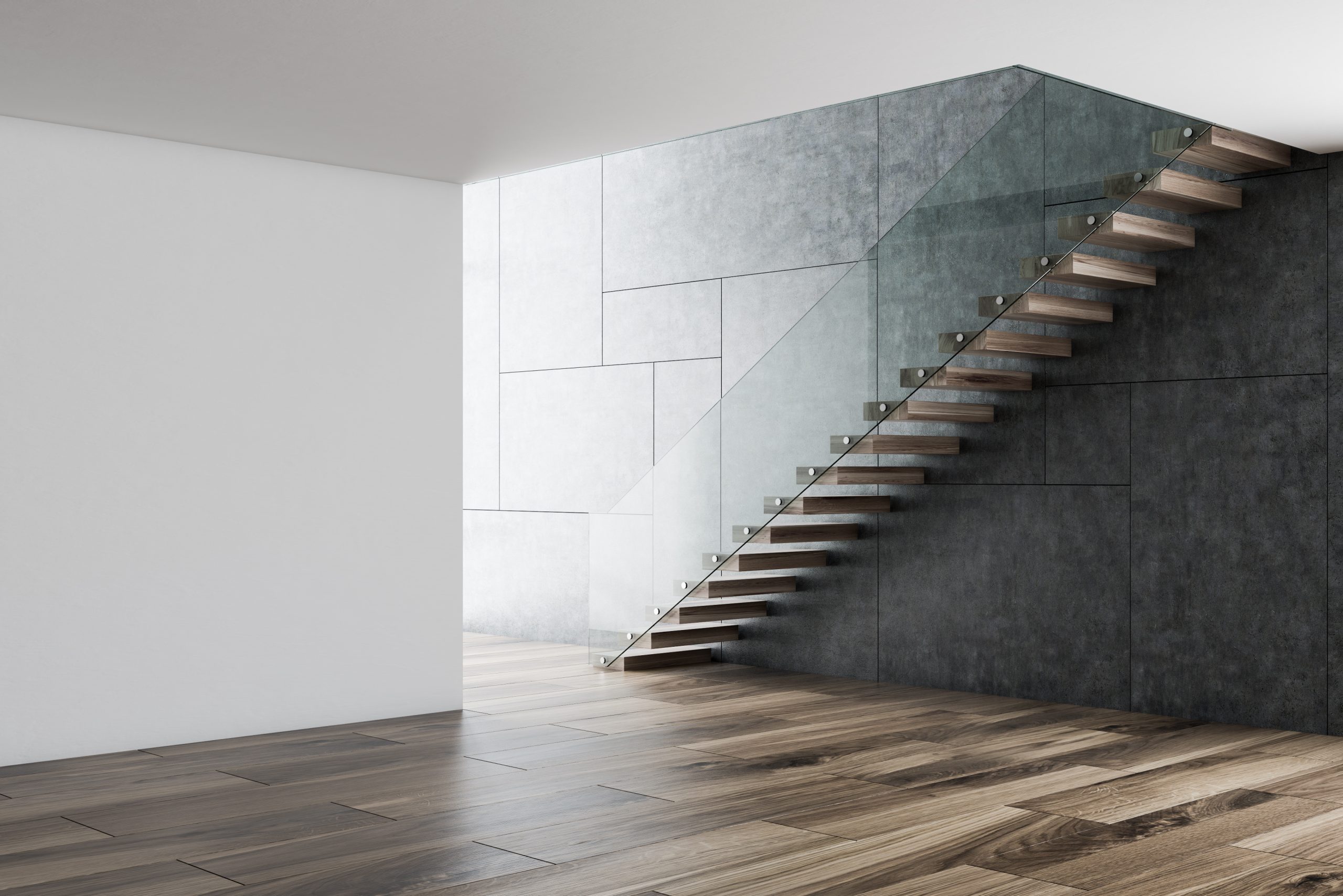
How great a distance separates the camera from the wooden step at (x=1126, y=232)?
5824mm

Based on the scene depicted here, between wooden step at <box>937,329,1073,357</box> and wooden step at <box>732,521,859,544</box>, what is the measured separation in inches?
42.6

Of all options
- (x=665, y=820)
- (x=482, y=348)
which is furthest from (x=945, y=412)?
(x=482, y=348)

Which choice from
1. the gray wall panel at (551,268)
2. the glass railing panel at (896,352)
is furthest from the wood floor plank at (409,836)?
the gray wall panel at (551,268)

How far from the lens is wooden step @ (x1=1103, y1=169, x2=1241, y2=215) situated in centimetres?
570

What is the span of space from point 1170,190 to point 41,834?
4976mm

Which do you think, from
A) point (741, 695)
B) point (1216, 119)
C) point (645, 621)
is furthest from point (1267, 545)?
point (645, 621)

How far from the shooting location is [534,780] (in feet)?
15.8

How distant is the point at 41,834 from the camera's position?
4051 millimetres

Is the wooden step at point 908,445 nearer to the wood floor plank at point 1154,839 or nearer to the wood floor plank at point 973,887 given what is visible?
the wood floor plank at point 1154,839

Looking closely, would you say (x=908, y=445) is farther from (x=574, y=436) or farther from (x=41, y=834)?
(x=41, y=834)

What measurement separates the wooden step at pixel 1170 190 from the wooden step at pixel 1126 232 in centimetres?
9

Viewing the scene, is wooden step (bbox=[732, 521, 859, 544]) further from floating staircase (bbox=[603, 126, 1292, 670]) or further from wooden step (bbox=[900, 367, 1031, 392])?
wooden step (bbox=[900, 367, 1031, 392])

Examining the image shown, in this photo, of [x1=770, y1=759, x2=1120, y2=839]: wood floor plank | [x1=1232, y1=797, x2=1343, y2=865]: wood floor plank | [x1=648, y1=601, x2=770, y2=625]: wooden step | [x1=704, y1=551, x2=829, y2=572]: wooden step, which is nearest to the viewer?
[x1=1232, y1=797, x2=1343, y2=865]: wood floor plank

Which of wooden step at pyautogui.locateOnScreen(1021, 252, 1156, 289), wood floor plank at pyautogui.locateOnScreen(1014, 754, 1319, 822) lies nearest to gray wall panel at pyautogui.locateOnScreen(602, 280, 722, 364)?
wooden step at pyautogui.locateOnScreen(1021, 252, 1156, 289)
